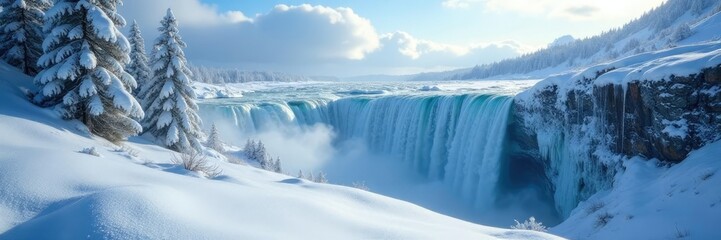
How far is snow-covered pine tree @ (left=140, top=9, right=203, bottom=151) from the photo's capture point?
53.4ft

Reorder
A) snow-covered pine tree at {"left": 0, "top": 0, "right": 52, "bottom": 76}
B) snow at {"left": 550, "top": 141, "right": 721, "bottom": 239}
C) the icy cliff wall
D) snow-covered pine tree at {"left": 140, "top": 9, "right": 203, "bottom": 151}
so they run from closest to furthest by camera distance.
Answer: snow at {"left": 550, "top": 141, "right": 721, "bottom": 239}
the icy cliff wall
snow-covered pine tree at {"left": 0, "top": 0, "right": 52, "bottom": 76}
snow-covered pine tree at {"left": 140, "top": 9, "right": 203, "bottom": 151}

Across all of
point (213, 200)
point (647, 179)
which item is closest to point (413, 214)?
point (213, 200)

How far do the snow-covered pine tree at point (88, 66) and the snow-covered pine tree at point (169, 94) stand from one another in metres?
3.38

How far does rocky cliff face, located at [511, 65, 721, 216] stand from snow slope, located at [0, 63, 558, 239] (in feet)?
24.3

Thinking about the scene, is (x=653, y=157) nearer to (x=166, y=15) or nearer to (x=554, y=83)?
(x=554, y=83)

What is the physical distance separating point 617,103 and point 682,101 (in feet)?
7.08

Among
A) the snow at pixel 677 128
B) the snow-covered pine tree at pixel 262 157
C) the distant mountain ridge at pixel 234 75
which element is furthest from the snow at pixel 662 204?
the distant mountain ridge at pixel 234 75

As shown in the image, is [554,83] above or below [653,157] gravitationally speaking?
above

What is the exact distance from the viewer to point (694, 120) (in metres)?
9.93

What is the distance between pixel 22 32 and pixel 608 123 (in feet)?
74.2

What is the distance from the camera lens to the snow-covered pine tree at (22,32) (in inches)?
616

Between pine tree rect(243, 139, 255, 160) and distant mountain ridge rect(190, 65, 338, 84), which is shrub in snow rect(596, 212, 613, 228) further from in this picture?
distant mountain ridge rect(190, 65, 338, 84)

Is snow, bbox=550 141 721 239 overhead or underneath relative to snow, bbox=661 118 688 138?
underneath

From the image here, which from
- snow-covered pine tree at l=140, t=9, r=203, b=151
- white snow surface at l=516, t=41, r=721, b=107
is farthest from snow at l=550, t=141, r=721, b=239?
snow-covered pine tree at l=140, t=9, r=203, b=151
